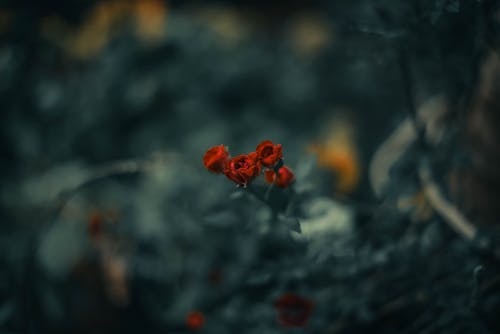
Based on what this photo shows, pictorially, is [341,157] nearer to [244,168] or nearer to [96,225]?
[96,225]

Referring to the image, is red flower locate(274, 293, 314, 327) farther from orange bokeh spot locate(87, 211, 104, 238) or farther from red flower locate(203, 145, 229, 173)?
orange bokeh spot locate(87, 211, 104, 238)

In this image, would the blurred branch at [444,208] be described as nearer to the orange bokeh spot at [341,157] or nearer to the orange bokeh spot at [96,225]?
the orange bokeh spot at [341,157]

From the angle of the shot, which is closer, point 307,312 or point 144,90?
point 307,312

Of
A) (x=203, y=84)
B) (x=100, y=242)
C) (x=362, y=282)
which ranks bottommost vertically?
(x=362, y=282)

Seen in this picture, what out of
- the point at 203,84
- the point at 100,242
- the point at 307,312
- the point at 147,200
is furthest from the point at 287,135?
the point at 307,312

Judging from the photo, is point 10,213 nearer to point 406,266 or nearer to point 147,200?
point 147,200

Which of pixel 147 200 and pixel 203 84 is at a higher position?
pixel 203 84

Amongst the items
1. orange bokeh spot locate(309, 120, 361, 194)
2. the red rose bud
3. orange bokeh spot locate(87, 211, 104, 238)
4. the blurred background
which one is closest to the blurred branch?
the blurred background

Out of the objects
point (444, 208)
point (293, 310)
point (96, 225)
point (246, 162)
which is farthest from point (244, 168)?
point (96, 225)
